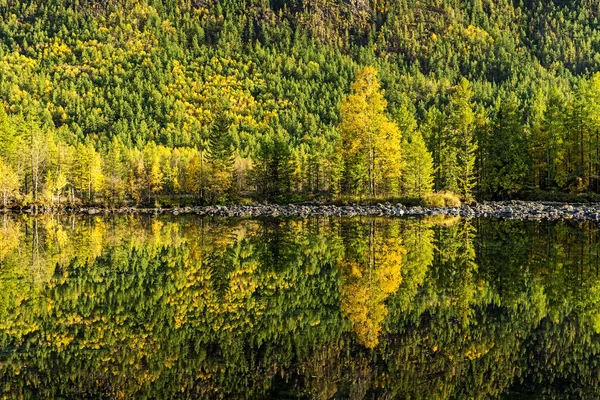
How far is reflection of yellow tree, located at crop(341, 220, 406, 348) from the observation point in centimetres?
1516

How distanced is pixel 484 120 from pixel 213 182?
41.4 metres

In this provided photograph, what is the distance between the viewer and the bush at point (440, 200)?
64.4 metres

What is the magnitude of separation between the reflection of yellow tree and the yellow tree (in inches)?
1338

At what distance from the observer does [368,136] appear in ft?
→ 214

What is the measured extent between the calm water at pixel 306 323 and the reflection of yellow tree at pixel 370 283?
0.26ft

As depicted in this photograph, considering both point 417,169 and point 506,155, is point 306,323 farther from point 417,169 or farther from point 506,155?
point 506,155

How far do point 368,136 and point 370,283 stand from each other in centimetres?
4641

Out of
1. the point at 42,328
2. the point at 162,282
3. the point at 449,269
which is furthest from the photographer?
the point at 449,269

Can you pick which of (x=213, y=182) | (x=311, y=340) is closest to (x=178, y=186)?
(x=213, y=182)

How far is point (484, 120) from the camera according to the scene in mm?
84375

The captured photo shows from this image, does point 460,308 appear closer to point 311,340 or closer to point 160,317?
point 311,340

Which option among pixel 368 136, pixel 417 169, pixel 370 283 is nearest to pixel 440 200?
pixel 417 169

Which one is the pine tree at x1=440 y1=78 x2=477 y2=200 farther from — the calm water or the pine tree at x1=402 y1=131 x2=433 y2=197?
the calm water

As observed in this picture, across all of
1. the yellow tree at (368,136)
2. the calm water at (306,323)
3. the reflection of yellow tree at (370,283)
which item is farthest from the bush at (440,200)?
the calm water at (306,323)
